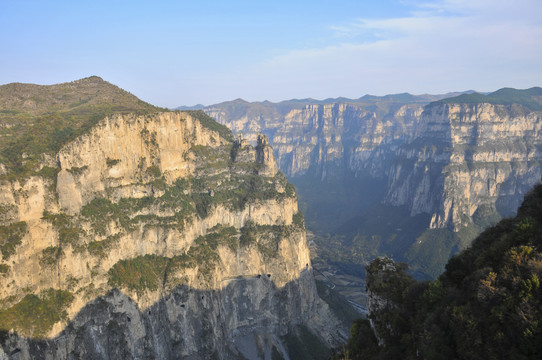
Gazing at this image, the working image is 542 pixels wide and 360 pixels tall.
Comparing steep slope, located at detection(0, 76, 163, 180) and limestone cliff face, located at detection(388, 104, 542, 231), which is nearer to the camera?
steep slope, located at detection(0, 76, 163, 180)

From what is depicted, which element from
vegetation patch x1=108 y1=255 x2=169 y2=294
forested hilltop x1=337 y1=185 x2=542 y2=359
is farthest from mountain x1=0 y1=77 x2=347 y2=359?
forested hilltop x1=337 y1=185 x2=542 y2=359

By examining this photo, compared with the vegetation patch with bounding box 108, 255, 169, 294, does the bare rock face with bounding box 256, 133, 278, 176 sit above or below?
above

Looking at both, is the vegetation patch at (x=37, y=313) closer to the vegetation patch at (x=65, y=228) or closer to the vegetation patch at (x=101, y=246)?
the vegetation patch at (x=65, y=228)

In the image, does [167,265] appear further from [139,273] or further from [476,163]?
[476,163]

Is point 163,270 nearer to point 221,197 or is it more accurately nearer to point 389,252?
point 221,197

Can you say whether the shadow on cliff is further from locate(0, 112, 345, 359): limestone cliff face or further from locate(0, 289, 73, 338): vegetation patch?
locate(0, 289, 73, 338): vegetation patch

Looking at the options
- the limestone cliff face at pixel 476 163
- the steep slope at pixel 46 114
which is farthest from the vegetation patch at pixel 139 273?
the limestone cliff face at pixel 476 163
